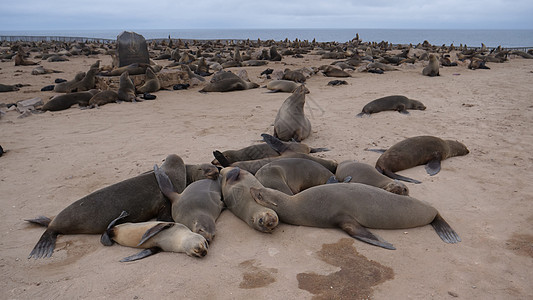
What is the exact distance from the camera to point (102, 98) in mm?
9484

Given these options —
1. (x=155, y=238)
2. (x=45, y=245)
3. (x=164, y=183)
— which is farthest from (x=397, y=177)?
(x=45, y=245)

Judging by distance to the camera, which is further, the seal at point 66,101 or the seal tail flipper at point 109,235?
the seal at point 66,101

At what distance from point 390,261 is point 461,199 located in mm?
1580

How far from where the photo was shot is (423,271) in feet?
9.08

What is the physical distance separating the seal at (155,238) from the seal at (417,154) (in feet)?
8.61

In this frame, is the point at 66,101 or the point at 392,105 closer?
the point at 392,105

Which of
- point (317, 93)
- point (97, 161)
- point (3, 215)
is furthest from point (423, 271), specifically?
point (317, 93)

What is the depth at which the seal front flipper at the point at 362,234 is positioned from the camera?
3.13 metres

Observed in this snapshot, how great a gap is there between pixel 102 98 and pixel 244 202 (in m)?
7.17

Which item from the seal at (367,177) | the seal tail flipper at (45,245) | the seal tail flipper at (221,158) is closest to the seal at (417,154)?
the seal at (367,177)

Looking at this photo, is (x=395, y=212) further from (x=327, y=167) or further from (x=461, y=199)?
(x=327, y=167)

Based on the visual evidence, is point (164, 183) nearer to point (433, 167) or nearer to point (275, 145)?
point (275, 145)

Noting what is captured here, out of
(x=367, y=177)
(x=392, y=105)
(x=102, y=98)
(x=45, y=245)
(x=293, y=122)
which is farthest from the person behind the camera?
(x=102, y=98)

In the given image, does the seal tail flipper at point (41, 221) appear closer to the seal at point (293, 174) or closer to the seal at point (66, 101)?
the seal at point (293, 174)
